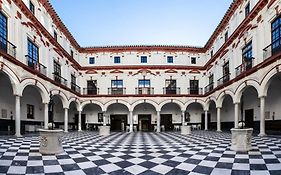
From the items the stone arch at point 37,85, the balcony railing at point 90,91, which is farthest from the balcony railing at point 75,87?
the stone arch at point 37,85

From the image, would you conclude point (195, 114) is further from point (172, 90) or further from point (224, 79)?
point (224, 79)

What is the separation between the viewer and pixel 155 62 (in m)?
24.9

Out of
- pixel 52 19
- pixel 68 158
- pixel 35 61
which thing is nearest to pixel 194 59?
pixel 52 19

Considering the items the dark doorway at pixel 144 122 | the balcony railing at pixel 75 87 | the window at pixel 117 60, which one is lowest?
the dark doorway at pixel 144 122

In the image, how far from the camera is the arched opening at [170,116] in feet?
83.5

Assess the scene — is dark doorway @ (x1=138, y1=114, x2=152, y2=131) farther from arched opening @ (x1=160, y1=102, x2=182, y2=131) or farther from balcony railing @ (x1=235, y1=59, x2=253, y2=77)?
balcony railing @ (x1=235, y1=59, x2=253, y2=77)

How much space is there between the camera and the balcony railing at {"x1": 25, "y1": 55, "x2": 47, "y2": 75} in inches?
542

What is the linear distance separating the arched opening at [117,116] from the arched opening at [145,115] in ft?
3.51

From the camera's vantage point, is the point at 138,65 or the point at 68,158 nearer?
the point at 68,158

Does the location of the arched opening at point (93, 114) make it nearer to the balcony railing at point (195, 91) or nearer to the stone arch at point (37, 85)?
the stone arch at point (37, 85)

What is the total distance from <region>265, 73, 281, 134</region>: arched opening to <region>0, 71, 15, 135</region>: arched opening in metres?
17.2

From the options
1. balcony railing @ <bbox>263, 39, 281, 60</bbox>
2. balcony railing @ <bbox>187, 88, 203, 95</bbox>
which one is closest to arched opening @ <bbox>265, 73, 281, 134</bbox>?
balcony railing @ <bbox>263, 39, 281, 60</bbox>

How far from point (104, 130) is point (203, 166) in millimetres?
11782

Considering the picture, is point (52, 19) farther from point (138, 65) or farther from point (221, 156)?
point (221, 156)
